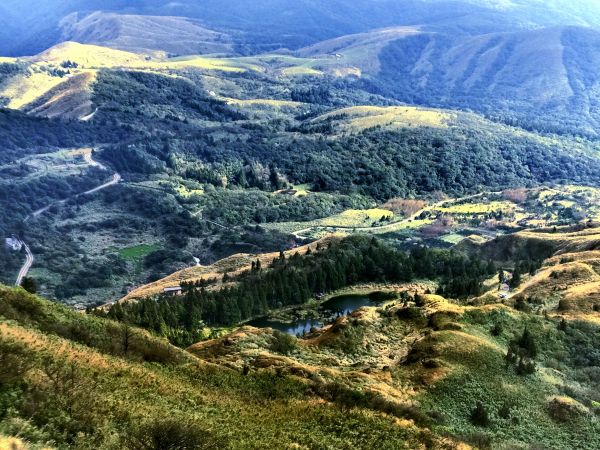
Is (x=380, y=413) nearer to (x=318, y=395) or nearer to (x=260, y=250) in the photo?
(x=318, y=395)

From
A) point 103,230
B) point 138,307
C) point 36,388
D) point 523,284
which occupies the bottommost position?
point 103,230

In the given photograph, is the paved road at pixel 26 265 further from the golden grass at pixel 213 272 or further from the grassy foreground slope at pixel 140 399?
the grassy foreground slope at pixel 140 399

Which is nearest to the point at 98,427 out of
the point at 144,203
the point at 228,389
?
the point at 228,389

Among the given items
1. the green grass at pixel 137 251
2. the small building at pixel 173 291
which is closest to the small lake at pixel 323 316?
the small building at pixel 173 291

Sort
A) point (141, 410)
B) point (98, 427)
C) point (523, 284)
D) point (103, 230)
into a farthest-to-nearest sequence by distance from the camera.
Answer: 1. point (103, 230)
2. point (523, 284)
3. point (141, 410)
4. point (98, 427)

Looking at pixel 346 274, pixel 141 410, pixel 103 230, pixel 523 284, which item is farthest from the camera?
pixel 103 230
